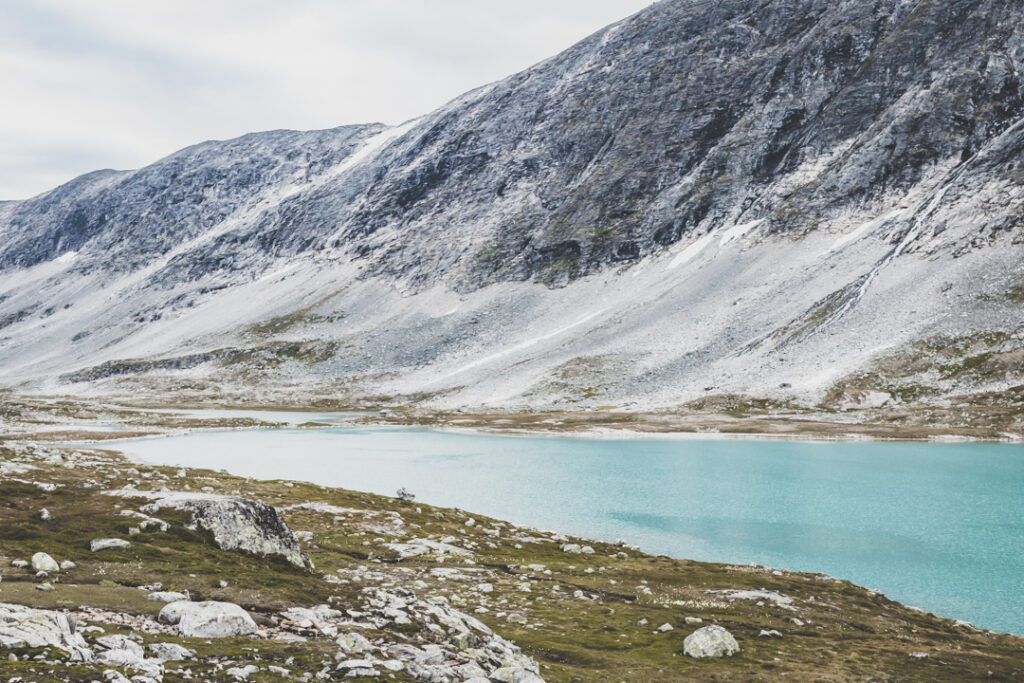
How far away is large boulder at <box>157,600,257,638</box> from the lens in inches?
582

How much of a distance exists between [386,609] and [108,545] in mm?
9453

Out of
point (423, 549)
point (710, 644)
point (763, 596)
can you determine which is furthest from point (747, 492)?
point (710, 644)

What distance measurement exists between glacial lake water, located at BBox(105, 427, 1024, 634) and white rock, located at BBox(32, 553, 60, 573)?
31.4 m

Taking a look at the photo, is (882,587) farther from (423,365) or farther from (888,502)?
(423,365)

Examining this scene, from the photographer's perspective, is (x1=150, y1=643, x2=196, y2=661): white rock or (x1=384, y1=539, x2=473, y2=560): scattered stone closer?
(x1=150, y1=643, x2=196, y2=661): white rock

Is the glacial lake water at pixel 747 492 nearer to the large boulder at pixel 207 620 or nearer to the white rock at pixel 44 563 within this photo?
the large boulder at pixel 207 620

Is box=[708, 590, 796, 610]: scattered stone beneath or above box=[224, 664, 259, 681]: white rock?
beneath

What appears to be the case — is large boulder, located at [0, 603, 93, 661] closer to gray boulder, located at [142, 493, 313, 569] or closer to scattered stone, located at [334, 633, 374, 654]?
A: scattered stone, located at [334, 633, 374, 654]

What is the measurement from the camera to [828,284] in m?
146

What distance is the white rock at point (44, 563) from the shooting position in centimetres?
1788

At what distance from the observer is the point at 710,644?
2042 centimetres

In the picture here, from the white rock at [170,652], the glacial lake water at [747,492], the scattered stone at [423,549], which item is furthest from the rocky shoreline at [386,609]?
the glacial lake water at [747,492]

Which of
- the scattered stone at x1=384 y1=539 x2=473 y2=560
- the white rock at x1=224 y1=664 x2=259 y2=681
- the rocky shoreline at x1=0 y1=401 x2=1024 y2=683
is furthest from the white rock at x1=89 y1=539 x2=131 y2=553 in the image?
the scattered stone at x1=384 y1=539 x2=473 y2=560

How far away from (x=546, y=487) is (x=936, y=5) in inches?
7972
